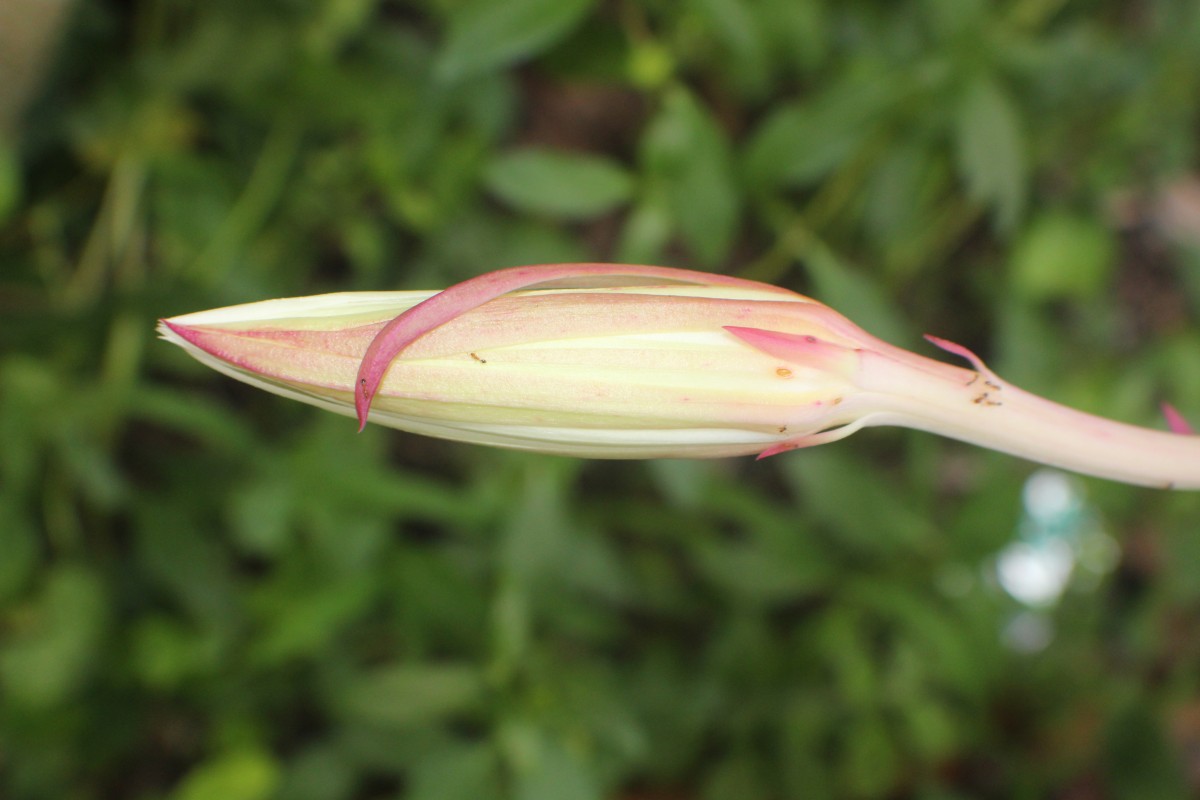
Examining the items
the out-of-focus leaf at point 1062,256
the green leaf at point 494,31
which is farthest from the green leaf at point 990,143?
the green leaf at point 494,31

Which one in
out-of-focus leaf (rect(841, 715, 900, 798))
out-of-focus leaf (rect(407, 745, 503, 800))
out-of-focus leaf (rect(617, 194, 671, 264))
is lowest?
out-of-focus leaf (rect(407, 745, 503, 800))

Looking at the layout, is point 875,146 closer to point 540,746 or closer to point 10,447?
point 540,746

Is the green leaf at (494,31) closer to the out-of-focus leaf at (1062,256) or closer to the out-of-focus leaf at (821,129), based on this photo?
the out-of-focus leaf at (821,129)

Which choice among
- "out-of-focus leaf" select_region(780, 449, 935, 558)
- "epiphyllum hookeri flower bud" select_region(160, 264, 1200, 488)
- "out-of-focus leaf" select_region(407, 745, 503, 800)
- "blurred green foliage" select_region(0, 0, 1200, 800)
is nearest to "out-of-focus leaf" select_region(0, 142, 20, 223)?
"blurred green foliage" select_region(0, 0, 1200, 800)

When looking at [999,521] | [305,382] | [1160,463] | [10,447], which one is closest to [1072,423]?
[1160,463]

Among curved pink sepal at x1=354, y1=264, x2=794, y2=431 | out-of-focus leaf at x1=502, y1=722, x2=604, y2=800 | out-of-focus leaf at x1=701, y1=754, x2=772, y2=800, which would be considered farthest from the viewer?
out-of-focus leaf at x1=701, y1=754, x2=772, y2=800

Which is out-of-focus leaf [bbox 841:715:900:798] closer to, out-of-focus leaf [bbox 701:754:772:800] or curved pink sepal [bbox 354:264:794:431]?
out-of-focus leaf [bbox 701:754:772:800]

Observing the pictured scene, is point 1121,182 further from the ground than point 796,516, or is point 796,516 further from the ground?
point 1121,182
